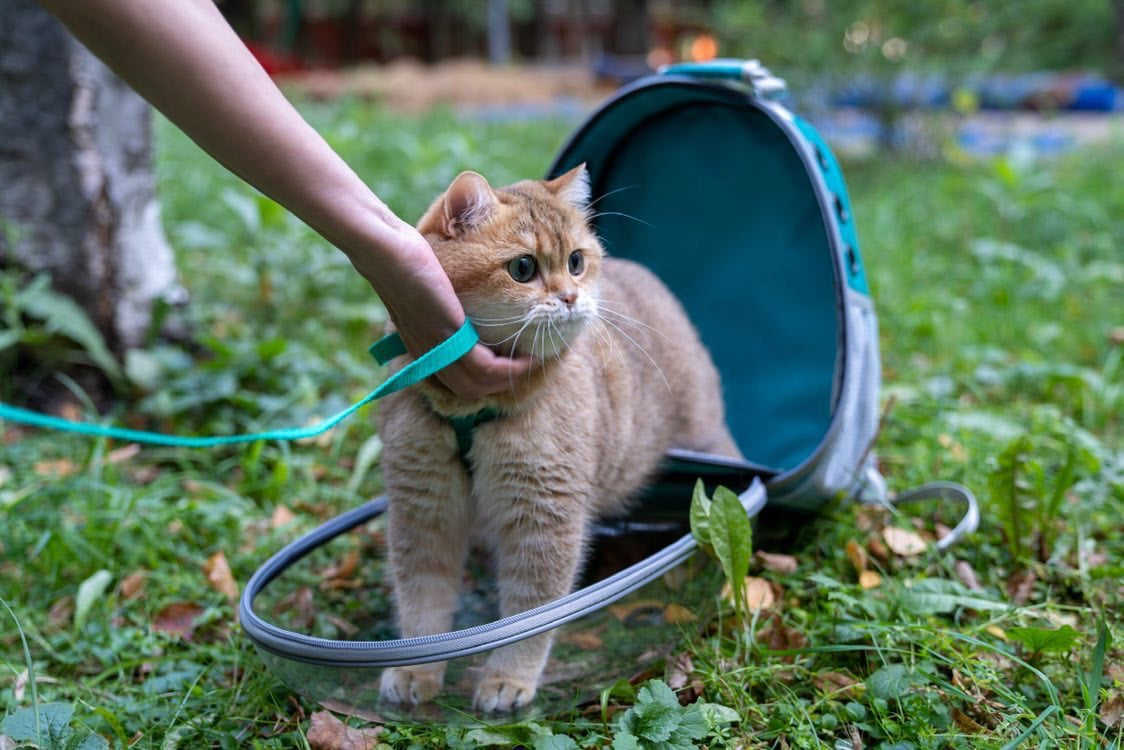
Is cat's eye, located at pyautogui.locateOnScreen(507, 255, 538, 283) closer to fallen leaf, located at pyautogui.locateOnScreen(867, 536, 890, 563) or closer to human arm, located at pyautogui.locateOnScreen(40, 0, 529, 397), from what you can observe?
human arm, located at pyautogui.locateOnScreen(40, 0, 529, 397)

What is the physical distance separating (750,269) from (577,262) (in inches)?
43.6

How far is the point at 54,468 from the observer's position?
2477 millimetres

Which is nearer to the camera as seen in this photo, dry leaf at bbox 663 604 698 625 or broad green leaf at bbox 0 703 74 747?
broad green leaf at bbox 0 703 74 747

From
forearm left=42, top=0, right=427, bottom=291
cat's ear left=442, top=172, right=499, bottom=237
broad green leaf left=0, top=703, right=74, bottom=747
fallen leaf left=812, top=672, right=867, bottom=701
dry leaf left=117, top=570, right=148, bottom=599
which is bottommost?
dry leaf left=117, top=570, right=148, bottom=599

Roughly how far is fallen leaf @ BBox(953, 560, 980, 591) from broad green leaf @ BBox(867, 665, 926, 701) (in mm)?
426

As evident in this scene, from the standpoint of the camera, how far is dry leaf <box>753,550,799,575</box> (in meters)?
2.04

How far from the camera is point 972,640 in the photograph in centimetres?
163

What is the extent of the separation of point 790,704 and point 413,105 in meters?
9.91

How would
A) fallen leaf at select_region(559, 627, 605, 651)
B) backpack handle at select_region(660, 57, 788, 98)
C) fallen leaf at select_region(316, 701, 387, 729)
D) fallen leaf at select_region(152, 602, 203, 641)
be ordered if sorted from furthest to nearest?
backpack handle at select_region(660, 57, 788, 98), fallen leaf at select_region(152, 602, 203, 641), fallen leaf at select_region(559, 627, 605, 651), fallen leaf at select_region(316, 701, 387, 729)

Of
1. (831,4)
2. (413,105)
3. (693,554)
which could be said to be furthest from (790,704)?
(413,105)

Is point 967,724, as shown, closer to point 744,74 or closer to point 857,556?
point 857,556

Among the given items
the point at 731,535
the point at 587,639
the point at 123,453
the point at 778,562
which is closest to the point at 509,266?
the point at 731,535

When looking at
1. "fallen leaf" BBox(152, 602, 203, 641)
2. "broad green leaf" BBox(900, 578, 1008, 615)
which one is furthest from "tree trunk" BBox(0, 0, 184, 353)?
"broad green leaf" BBox(900, 578, 1008, 615)

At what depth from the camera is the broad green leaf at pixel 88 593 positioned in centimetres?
191
